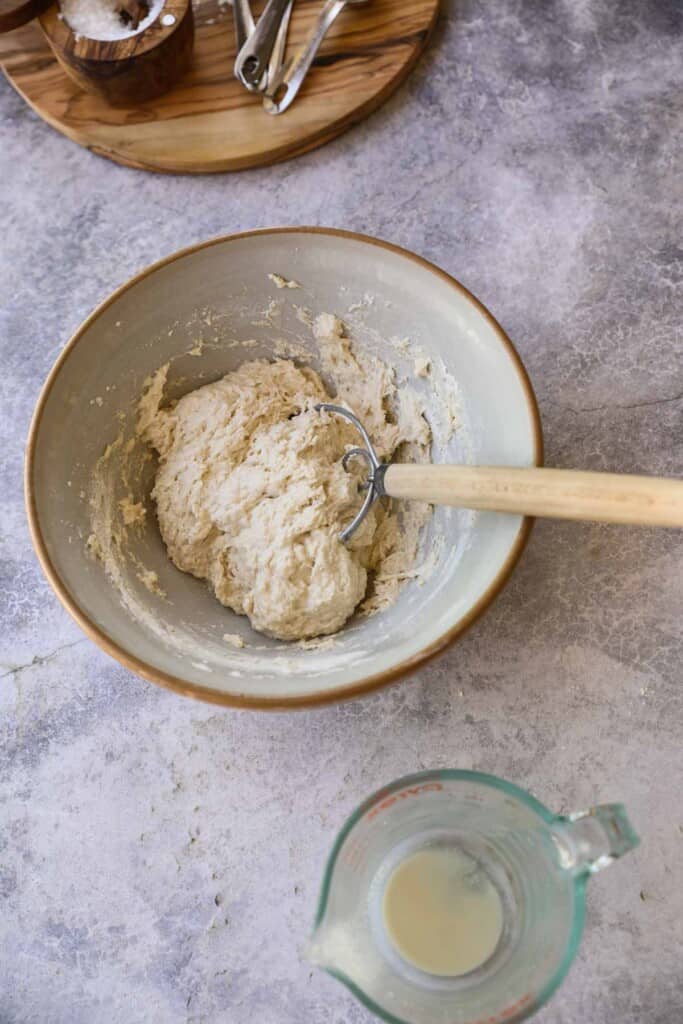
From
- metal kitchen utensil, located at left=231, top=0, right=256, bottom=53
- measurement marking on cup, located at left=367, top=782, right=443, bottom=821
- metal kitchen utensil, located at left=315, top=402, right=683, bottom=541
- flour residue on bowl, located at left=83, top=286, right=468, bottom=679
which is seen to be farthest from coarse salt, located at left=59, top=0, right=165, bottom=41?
measurement marking on cup, located at left=367, top=782, right=443, bottom=821

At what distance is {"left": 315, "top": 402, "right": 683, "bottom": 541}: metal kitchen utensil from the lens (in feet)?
3.18

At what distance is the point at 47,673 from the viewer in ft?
4.48

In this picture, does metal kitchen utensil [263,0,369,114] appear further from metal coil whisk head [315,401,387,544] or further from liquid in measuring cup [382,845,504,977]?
liquid in measuring cup [382,845,504,977]

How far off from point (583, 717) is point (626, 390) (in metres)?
0.50

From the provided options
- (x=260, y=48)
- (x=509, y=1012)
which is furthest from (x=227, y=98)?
(x=509, y=1012)

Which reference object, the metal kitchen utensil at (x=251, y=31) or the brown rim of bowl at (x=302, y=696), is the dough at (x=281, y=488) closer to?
the brown rim of bowl at (x=302, y=696)

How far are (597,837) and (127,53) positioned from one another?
1263 mm

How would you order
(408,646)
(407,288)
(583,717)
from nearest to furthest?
(408,646) → (407,288) → (583,717)

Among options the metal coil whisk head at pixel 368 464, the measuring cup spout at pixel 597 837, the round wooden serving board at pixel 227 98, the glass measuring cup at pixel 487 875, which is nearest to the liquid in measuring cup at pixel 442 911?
the glass measuring cup at pixel 487 875

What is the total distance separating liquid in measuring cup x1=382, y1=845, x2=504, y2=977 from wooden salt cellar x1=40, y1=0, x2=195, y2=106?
1.21 metres

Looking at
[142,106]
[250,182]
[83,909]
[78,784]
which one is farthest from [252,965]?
[142,106]

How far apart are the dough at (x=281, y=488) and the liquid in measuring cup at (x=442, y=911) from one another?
0.33 metres

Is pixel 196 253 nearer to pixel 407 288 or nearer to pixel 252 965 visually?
pixel 407 288

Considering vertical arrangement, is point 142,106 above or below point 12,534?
above
